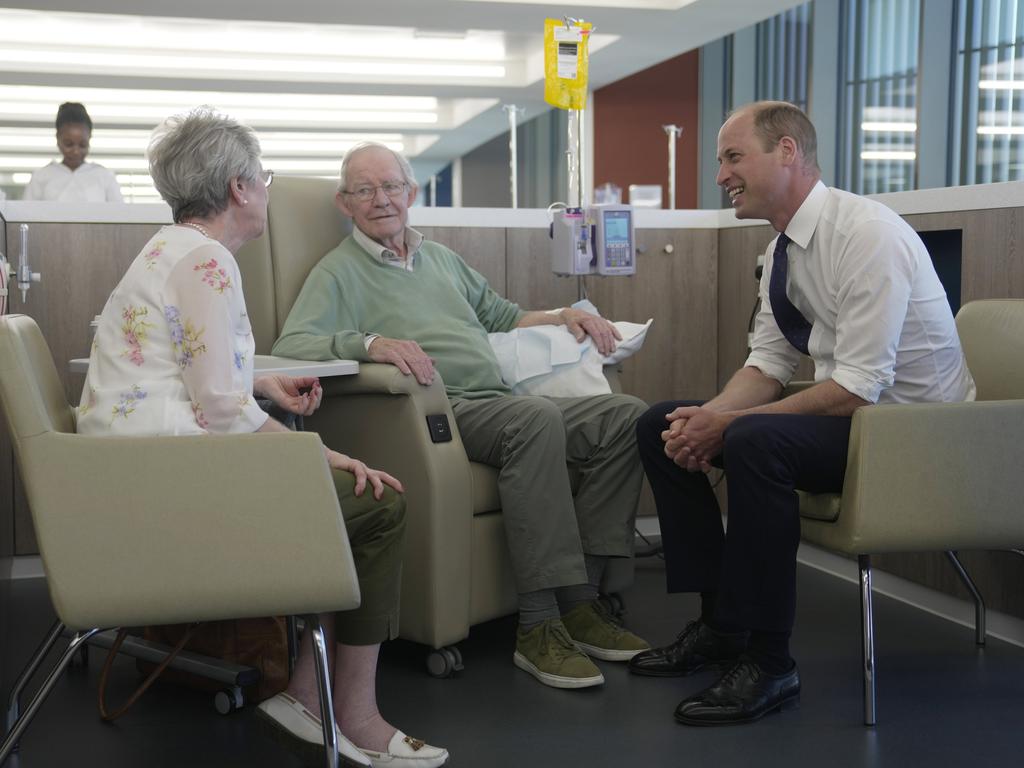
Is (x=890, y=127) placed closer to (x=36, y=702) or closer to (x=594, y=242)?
(x=594, y=242)

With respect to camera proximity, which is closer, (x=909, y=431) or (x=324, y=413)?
(x=909, y=431)

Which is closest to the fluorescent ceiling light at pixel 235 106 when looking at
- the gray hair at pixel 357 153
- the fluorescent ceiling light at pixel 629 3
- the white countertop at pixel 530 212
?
the fluorescent ceiling light at pixel 629 3

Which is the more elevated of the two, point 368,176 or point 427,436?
point 368,176

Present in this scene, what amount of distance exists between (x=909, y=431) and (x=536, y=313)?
1.18m

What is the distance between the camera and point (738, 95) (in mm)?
10852

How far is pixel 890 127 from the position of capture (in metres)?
9.55

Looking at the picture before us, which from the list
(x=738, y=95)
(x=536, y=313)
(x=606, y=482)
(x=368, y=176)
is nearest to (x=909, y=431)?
(x=606, y=482)

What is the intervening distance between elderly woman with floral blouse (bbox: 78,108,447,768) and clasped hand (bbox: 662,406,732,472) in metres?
0.65

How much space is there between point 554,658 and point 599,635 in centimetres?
18

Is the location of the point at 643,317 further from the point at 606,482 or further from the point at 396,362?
the point at 396,362

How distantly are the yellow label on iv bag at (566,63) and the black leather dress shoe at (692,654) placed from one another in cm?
163

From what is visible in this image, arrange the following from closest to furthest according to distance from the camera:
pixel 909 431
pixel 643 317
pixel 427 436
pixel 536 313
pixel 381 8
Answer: pixel 909 431, pixel 427 436, pixel 536 313, pixel 643 317, pixel 381 8

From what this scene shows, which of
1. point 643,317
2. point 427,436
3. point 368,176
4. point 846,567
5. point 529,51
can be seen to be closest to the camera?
point 427,436

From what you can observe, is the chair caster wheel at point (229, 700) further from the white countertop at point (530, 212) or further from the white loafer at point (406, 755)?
the white countertop at point (530, 212)
